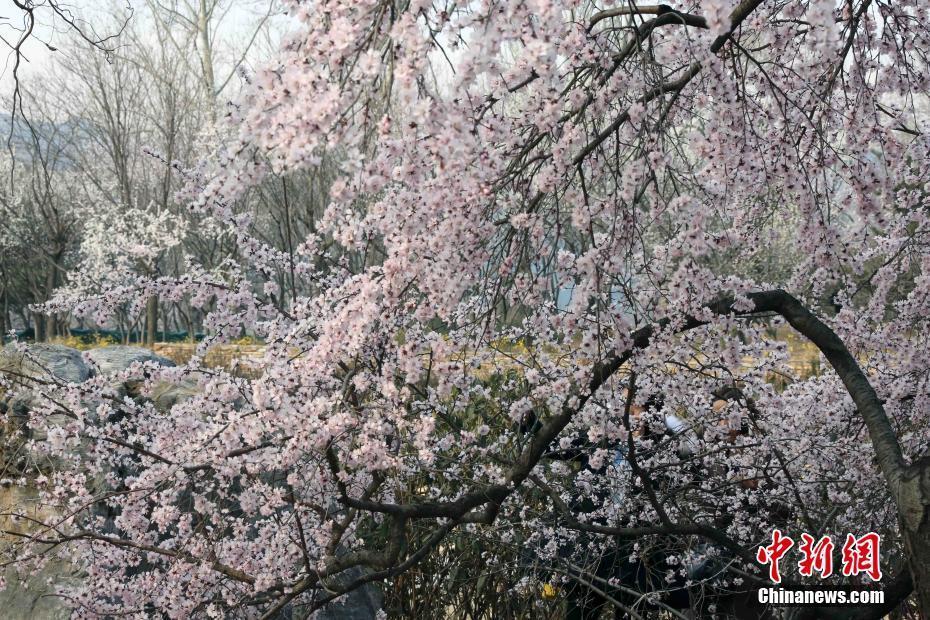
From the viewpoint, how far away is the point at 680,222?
2725 millimetres

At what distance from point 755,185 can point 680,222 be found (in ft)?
3.30

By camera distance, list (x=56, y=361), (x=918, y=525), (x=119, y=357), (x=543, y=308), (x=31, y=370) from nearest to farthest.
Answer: (x=918, y=525) < (x=543, y=308) < (x=31, y=370) < (x=56, y=361) < (x=119, y=357)

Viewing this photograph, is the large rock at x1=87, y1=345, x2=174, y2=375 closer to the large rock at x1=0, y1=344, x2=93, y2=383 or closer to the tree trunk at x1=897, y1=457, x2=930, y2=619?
the large rock at x1=0, y1=344, x2=93, y2=383

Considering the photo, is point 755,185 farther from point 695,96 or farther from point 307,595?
point 307,595

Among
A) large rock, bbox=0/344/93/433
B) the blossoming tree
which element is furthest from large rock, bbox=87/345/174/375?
the blossoming tree

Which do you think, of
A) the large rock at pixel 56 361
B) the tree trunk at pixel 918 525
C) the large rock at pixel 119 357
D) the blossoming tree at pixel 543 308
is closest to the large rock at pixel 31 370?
the large rock at pixel 56 361

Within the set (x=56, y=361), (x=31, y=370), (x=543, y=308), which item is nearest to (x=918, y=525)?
(x=543, y=308)

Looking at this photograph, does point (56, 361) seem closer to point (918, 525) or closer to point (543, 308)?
point (543, 308)

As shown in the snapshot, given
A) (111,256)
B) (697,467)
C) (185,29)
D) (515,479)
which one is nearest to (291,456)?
(515,479)

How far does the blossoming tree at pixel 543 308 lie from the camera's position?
7.07 feet

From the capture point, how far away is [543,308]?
3.40 meters

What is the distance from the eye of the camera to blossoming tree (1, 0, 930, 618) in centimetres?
215

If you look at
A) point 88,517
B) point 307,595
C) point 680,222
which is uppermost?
point 680,222

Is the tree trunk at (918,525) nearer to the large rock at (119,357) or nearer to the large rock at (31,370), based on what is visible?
the large rock at (31,370)
